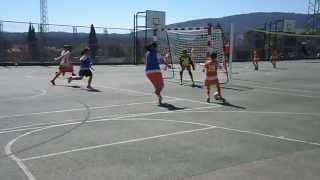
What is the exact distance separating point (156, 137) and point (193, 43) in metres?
18.6

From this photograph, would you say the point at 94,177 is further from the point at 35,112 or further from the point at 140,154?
the point at 35,112

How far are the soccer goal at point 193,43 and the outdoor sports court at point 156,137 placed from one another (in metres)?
8.89

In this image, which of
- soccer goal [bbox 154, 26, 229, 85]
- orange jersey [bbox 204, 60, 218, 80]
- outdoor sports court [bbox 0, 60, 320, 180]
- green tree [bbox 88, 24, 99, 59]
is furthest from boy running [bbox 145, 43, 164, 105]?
green tree [bbox 88, 24, 99, 59]

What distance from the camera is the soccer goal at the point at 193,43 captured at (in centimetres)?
2633

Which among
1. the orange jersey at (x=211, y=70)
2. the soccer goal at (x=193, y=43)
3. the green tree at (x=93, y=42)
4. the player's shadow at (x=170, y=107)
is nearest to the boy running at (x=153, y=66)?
the player's shadow at (x=170, y=107)

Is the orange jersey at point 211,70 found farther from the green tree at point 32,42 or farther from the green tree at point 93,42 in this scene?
the green tree at point 93,42

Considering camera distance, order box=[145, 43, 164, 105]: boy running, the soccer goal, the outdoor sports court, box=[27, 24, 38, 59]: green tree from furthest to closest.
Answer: box=[27, 24, 38, 59]: green tree, the soccer goal, box=[145, 43, 164, 105]: boy running, the outdoor sports court

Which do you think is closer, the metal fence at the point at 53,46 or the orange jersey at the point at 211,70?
the orange jersey at the point at 211,70

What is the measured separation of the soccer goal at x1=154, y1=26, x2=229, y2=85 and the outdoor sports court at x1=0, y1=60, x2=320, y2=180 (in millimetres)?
8889

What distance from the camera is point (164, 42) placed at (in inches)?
1171

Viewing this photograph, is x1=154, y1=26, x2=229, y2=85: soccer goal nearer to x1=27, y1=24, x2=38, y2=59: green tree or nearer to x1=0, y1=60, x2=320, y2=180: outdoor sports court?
x1=0, y1=60, x2=320, y2=180: outdoor sports court

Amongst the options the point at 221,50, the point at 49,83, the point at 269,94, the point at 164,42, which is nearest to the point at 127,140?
the point at 269,94

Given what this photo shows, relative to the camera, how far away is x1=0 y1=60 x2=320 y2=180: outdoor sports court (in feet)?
25.0

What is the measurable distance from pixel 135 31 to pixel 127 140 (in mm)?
34743
